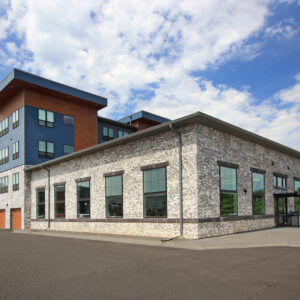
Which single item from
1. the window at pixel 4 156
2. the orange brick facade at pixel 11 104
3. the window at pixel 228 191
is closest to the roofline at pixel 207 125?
the window at pixel 228 191

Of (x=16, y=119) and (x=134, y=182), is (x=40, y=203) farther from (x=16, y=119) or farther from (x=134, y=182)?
(x=134, y=182)

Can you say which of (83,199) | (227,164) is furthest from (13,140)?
(227,164)

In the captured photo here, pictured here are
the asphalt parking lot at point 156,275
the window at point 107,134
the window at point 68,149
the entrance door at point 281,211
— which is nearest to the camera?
the asphalt parking lot at point 156,275

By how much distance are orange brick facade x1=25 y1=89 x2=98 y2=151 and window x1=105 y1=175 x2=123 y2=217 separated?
1637 centimetres

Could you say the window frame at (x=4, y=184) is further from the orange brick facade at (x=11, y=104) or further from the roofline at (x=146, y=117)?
the roofline at (x=146, y=117)

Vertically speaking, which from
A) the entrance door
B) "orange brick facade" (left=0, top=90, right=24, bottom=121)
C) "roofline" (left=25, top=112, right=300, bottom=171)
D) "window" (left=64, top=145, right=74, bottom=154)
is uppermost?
"orange brick facade" (left=0, top=90, right=24, bottom=121)

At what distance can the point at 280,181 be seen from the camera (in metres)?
24.0

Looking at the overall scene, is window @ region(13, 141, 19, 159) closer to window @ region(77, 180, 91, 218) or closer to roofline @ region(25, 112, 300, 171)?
roofline @ region(25, 112, 300, 171)

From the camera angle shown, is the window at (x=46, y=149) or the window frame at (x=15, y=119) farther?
the window frame at (x=15, y=119)

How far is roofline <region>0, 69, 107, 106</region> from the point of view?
3164 centimetres

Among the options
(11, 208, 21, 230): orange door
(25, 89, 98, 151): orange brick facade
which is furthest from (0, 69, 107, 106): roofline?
(11, 208, 21, 230): orange door

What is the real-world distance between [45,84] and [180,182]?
22647 millimetres

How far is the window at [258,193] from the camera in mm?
20547

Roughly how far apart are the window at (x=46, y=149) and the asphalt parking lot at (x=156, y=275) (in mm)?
21882
